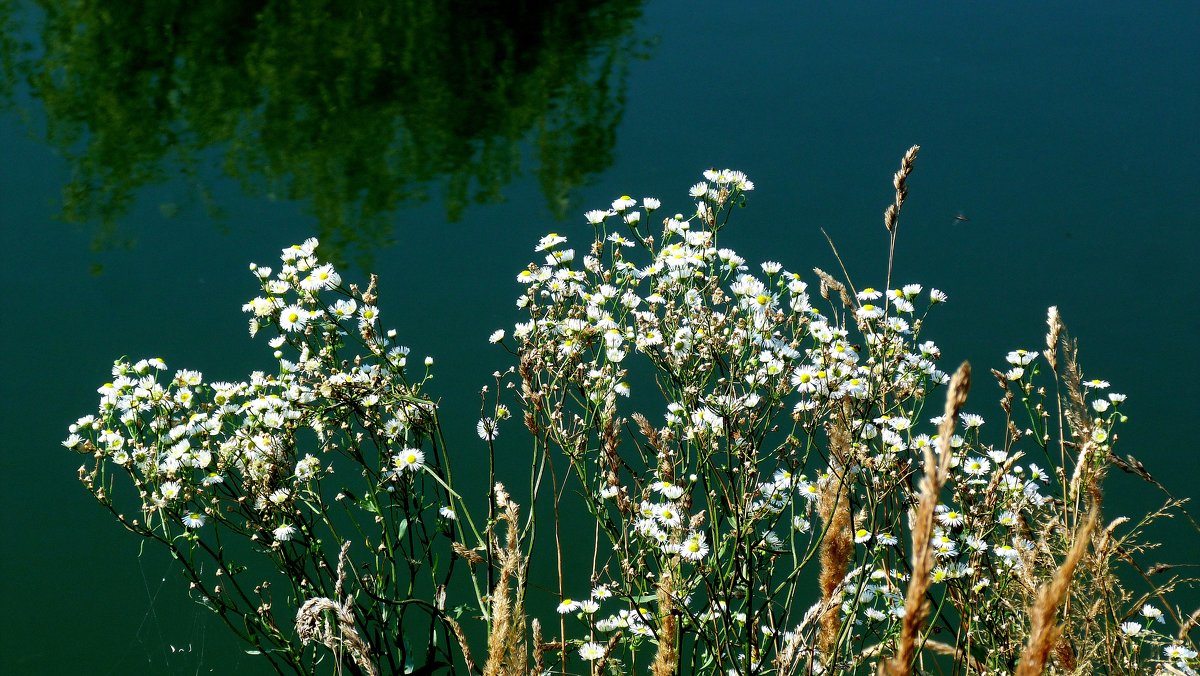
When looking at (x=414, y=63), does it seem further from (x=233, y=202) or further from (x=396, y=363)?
(x=396, y=363)

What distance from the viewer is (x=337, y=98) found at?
716cm

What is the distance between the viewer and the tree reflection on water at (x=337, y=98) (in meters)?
6.03

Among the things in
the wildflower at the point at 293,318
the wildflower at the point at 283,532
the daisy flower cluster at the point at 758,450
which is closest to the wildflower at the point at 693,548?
the daisy flower cluster at the point at 758,450

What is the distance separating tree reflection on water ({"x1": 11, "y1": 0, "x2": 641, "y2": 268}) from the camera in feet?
19.8

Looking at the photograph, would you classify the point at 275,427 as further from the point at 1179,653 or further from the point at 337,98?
the point at 337,98

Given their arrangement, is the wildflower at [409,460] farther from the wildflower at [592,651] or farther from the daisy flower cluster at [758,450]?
the wildflower at [592,651]

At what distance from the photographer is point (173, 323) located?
15.5ft

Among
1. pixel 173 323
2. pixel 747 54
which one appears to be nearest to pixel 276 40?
pixel 747 54

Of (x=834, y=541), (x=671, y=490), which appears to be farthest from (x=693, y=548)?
(x=834, y=541)

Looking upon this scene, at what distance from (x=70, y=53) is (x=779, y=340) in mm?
6724

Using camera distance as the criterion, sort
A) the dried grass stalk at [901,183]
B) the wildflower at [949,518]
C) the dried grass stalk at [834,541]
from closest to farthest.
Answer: the dried grass stalk at [901,183], the dried grass stalk at [834,541], the wildflower at [949,518]

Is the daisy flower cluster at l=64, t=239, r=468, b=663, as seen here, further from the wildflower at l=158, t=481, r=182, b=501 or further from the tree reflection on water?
the tree reflection on water

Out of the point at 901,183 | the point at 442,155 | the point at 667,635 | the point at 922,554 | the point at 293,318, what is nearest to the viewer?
the point at 922,554

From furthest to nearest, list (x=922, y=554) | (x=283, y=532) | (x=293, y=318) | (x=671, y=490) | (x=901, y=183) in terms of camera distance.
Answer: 1. (x=293, y=318)
2. (x=283, y=532)
3. (x=671, y=490)
4. (x=901, y=183)
5. (x=922, y=554)
